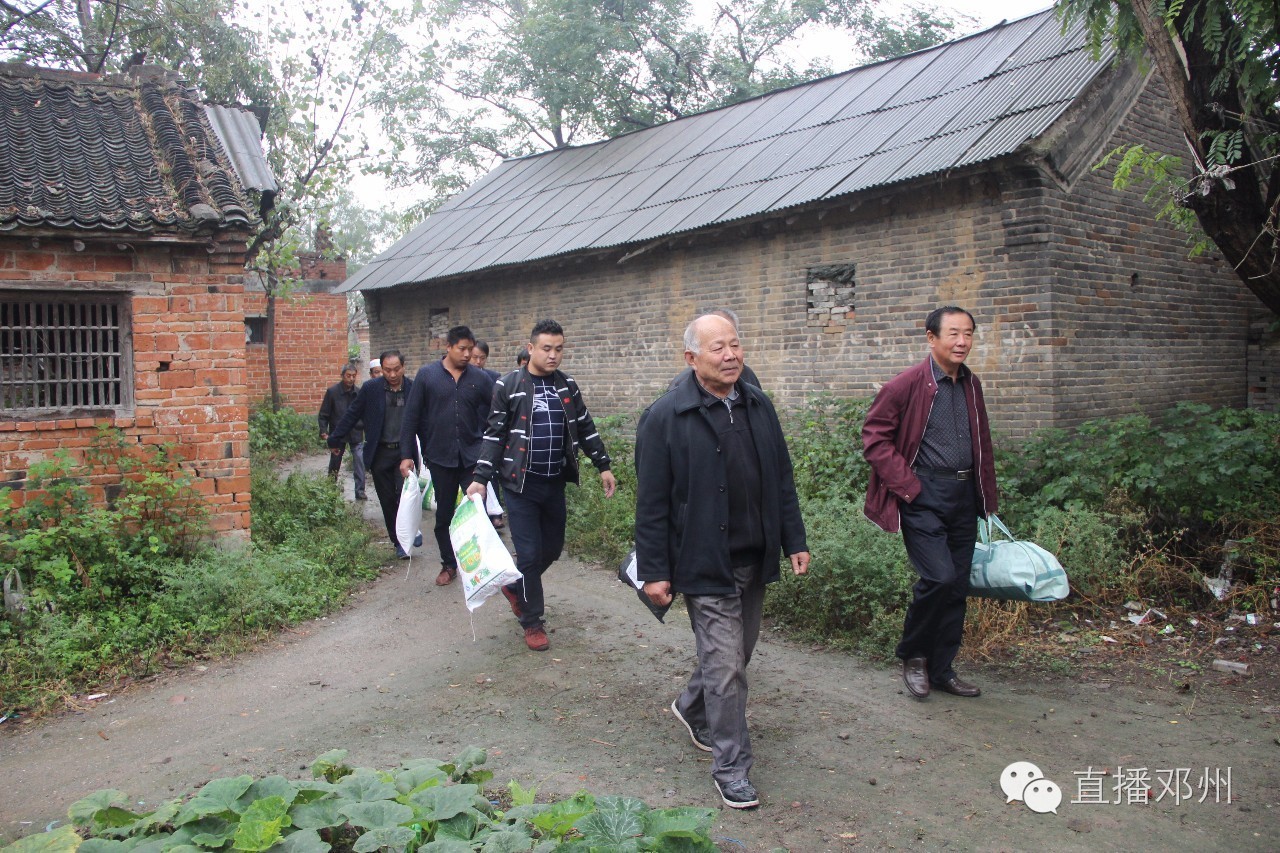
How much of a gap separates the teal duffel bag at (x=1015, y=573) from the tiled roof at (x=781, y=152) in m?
3.40

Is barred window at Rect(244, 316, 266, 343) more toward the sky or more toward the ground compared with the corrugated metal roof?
more toward the ground

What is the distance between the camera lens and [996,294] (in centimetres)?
817

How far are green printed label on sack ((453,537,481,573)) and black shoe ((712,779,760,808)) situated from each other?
2.18 metres

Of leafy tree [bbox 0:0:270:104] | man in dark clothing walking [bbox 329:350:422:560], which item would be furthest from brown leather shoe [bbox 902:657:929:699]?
leafy tree [bbox 0:0:270:104]

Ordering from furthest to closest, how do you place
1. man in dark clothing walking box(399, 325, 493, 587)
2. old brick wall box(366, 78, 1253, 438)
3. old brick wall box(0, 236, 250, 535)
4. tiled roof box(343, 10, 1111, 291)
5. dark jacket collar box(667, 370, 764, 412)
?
tiled roof box(343, 10, 1111, 291), old brick wall box(366, 78, 1253, 438), man in dark clothing walking box(399, 325, 493, 587), old brick wall box(0, 236, 250, 535), dark jacket collar box(667, 370, 764, 412)

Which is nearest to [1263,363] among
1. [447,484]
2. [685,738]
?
[447,484]

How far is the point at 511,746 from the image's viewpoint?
423 centimetres

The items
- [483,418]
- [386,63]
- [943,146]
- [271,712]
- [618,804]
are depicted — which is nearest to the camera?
[618,804]

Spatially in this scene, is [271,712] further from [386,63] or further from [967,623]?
[386,63]

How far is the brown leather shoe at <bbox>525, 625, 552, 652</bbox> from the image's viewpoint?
568 centimetres

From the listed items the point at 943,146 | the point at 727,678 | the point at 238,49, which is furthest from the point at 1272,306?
the point at 238,49

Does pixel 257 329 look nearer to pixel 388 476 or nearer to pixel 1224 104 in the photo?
pixel 388 476

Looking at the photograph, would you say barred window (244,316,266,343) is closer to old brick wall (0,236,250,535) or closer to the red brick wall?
the red brick wall

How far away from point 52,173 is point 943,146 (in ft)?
25.0
